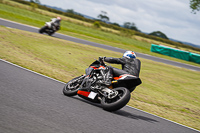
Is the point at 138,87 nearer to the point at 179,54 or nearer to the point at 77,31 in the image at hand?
the point at 179,54

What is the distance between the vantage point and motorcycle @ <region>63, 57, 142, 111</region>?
19.6ft

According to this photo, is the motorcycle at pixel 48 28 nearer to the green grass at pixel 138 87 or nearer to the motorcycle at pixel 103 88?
the green grass at pixel 138 87

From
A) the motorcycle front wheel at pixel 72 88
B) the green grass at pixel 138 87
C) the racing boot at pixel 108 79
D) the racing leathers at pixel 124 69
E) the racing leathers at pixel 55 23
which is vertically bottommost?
the green grass at pixel 138 87

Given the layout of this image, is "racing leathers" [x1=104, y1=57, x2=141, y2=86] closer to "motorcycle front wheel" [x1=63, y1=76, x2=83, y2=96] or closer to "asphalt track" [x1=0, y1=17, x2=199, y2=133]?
"asphalt track" [x1=0, y1=17, x2=199, y2=133]

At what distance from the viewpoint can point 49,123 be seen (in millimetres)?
4500

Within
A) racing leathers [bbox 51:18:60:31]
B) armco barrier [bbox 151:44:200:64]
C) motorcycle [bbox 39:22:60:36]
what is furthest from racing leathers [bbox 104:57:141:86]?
armco barrier [bbox 151:44:200:64]

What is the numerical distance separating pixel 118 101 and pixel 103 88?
0.78 m

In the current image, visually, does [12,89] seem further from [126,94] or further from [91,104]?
[126,94]

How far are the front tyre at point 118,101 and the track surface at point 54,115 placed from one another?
16 cm

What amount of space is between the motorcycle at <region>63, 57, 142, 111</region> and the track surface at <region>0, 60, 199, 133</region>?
0.22 meters

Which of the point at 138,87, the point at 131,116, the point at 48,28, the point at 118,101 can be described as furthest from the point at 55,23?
the point at 118,101

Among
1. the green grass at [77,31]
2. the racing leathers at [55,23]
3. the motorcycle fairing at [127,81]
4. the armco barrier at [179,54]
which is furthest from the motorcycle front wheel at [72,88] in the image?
the armco barrier at [179,54]

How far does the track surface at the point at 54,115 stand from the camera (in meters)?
4.35

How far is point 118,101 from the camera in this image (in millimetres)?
5793
